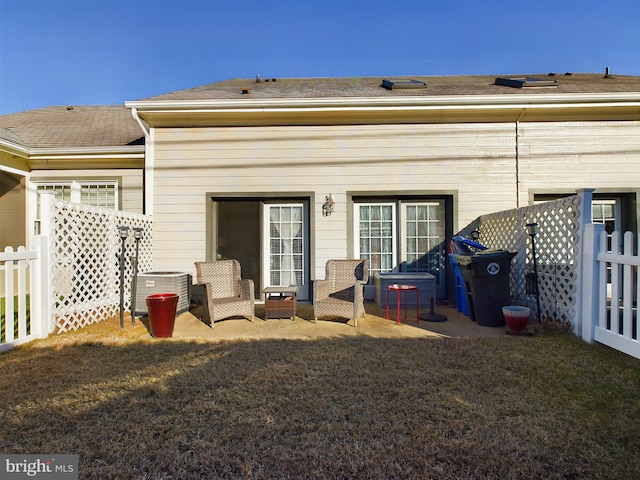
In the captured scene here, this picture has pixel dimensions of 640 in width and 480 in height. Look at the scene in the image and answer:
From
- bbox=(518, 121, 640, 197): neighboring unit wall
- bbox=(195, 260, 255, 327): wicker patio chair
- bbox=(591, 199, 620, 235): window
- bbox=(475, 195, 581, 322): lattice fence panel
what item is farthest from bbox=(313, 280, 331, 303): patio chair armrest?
bbox=(591, 199, 620, 235): window

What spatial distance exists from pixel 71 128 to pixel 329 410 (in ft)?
30.1

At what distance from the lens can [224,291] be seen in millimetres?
5473

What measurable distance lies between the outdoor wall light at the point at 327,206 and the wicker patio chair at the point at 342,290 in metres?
1.21

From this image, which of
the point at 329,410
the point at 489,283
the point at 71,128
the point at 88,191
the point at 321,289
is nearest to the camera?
the point at 329,410

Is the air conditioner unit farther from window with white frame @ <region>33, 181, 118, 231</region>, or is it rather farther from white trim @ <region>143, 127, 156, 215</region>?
window with white frame @ <region>33, 181, 118, 231</region>

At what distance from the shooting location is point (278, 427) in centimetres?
220

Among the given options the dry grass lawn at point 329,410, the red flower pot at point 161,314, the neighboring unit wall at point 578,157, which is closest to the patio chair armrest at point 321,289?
the dry grass lawn at point 329,410

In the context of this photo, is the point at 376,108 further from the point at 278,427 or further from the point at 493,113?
the point at 278,427

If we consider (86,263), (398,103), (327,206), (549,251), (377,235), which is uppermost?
(398,103)

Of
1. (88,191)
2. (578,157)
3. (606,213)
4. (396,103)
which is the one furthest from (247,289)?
(606,213)

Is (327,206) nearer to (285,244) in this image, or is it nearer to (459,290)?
(285,244)

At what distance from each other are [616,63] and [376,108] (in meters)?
7.66

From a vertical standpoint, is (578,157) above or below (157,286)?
above

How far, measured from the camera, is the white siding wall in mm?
6328
